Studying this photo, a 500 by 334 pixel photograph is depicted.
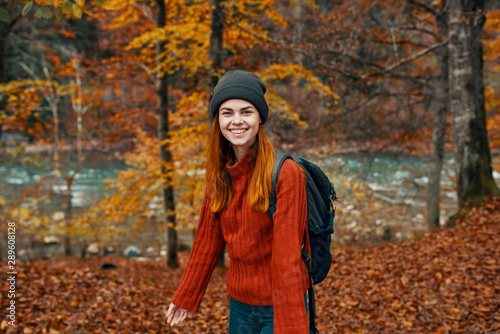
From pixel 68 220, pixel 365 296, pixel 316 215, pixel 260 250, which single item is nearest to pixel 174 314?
pixel 260 250

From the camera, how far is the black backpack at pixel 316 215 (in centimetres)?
169

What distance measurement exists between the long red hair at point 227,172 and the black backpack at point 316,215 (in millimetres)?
42

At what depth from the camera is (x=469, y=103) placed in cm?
671

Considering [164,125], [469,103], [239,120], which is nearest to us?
[239,120]

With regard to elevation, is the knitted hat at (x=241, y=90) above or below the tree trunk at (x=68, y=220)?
above

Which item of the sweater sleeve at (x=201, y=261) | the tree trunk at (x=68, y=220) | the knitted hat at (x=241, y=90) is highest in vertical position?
the knitted hat at (x=241, y=90)

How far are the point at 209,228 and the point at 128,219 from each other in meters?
17.6

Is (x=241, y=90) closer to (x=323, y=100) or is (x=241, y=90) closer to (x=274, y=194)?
(x=274, y=194)

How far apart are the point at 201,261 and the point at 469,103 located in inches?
277

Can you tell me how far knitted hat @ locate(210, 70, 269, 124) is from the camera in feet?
5.74

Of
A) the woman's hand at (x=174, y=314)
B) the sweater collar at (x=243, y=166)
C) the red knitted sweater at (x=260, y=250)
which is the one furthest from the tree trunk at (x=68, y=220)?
the sweater collar at (x=243, y=166)

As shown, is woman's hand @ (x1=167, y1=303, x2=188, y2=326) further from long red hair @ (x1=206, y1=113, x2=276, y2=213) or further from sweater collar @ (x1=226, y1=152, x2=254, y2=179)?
sweater collar @ (x1=226, y1=152, x2=254, y2=179)

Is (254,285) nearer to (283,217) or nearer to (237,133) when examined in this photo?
(283,217)

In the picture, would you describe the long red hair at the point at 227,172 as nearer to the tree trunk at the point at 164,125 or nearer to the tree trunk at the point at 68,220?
the tree trunk at the point at 164,125
